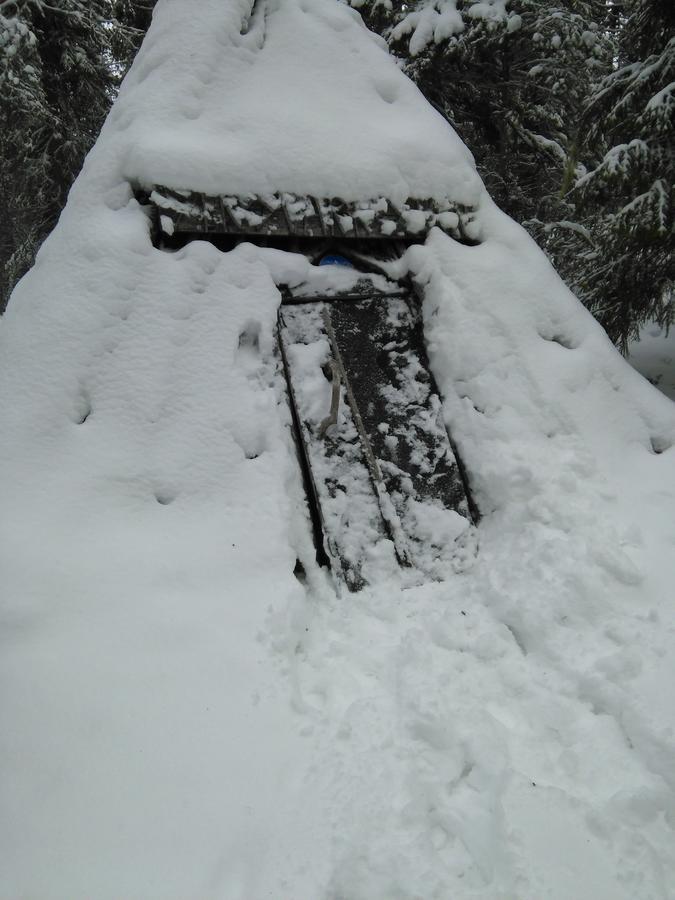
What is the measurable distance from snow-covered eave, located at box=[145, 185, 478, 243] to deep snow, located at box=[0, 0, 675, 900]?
12 cm

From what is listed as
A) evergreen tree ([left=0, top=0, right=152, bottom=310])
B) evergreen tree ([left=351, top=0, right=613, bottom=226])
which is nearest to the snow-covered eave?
evergreen tree ([left=351, top=0, right=613, bottom=226])

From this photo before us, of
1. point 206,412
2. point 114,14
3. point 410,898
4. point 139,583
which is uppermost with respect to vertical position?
point 410,898

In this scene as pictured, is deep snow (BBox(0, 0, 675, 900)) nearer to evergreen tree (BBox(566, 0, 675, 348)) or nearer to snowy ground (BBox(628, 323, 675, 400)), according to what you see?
evergreen tree (BBox(566, 0, 675, 348))

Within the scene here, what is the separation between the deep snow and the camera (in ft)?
4.59

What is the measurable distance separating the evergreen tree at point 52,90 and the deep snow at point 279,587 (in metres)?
5.21

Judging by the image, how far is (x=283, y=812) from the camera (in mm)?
1461

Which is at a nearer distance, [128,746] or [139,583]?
[128,746]

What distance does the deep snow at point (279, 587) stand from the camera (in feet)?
4.59

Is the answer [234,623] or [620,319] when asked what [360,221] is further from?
[620,319]

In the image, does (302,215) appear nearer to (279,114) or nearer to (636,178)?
(279,114)

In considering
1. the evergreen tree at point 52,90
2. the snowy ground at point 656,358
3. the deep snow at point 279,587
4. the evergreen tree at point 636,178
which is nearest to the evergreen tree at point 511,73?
the evergreen tree at point 636,178

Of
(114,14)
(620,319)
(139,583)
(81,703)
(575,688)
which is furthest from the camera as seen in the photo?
(114,14)

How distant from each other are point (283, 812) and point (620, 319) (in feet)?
18.6

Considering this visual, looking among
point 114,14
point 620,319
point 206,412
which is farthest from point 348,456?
point 114,14
